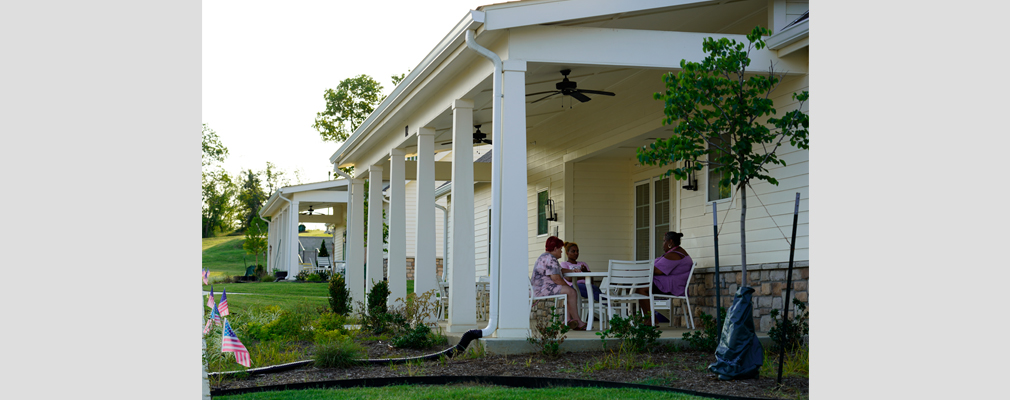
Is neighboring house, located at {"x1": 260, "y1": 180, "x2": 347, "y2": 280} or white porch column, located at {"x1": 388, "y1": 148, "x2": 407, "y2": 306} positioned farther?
neighboring house, located at {"x1": 260, "y1": 180, "x2": 347, "y2": 280}

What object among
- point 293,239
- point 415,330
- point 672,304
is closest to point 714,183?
point 672,304

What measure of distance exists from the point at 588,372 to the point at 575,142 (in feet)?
20.9

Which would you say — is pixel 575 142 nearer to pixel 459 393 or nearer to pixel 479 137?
pixel 479 137

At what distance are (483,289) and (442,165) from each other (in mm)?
3247

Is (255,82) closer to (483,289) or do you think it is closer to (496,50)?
(483,289)

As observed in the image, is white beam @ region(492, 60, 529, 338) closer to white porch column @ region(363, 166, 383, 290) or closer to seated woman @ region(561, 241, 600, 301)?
seated woman @ region(561, 241, 600, 301)

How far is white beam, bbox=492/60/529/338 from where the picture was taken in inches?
301

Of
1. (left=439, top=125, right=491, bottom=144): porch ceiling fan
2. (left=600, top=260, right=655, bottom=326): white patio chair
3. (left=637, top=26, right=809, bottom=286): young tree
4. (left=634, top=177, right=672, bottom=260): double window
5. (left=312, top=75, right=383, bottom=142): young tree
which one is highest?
(left=312, top=75, right=383, bottom=142): young tree

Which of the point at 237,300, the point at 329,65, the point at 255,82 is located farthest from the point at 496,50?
the point at 255,82

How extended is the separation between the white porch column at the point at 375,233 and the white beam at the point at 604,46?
6.39 m

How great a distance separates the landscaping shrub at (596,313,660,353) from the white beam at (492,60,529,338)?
81 centimetres

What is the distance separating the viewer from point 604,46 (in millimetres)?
8031

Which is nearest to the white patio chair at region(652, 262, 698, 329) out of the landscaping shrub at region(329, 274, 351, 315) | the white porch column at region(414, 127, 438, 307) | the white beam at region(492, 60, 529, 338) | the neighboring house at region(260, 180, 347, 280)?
the white beam at region(492, 60, 529, 338)

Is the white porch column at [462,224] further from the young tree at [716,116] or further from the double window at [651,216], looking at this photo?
the double window at [651,216]
